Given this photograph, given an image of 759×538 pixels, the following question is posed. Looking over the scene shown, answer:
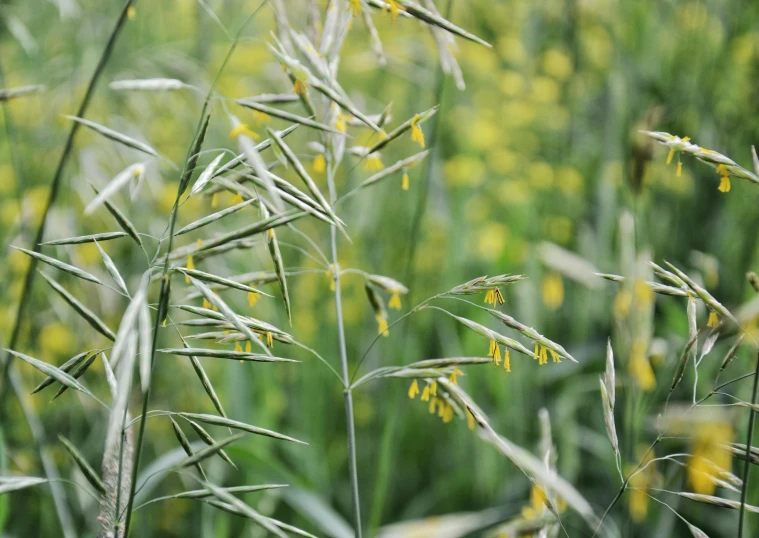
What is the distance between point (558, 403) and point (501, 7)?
2.74m

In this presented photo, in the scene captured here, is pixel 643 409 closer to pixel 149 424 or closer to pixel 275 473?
pixel 275 473

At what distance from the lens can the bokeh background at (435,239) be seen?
2.02m

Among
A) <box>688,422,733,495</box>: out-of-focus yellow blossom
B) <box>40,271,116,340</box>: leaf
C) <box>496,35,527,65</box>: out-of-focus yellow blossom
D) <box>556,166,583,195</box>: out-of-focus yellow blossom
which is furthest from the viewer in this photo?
<box>496,35,527,65</box>: out-of-focus yellow blossom

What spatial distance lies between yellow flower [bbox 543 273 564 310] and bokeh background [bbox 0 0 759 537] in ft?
0.04

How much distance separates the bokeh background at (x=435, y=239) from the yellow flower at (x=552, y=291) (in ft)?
0.04

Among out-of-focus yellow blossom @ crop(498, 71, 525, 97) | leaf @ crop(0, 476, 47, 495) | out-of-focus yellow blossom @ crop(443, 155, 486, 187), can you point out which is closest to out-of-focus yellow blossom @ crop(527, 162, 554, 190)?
out-of-focus yellow blossom @ crop(443, 155, 486, 187)

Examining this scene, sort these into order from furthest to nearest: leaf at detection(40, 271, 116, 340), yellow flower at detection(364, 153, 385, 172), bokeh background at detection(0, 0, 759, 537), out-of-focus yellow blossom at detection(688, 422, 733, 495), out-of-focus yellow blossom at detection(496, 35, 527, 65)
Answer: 1. out-of-focus yellow blossom at detection(496, 35, 527, 65)
2. bokeh background at detection(0, 0, 759, 537)
3. yellow flower at detection(364, 153, 385, 172)
4. leaf at detection(40, 271, 116, 340)
5. out-of-focus yellow blossom at detection(688, 422, 733, 495)

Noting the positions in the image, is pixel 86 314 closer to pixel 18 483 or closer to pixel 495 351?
pixel 18 483

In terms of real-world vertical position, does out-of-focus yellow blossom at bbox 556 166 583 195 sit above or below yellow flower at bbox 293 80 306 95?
below

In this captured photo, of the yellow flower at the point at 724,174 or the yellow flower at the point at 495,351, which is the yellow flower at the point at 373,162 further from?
the yellow flower at the point at 724,174

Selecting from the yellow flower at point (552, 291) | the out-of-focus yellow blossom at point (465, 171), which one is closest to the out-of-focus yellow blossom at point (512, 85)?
the out-of-focus yellow blossom at point (465, 171)

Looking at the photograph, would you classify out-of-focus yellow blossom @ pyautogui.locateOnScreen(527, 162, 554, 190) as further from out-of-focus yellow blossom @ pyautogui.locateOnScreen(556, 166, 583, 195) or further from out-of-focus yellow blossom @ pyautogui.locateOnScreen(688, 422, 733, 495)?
out-of-focus yellow blossom @ pyautogui.locateOnScreen(688, 422, 733, 495)

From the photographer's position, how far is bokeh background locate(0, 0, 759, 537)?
2023 millimetres

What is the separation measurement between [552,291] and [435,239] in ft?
2.43
